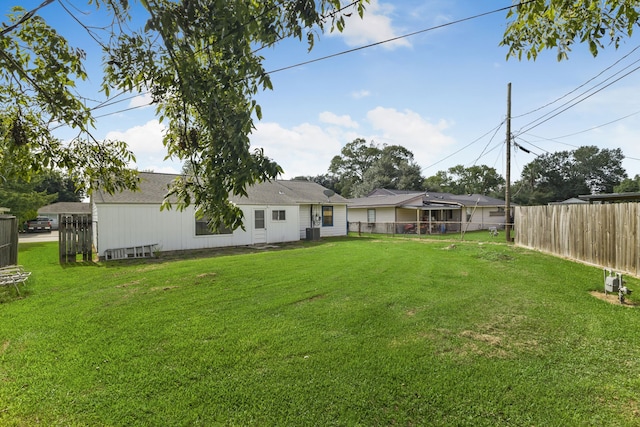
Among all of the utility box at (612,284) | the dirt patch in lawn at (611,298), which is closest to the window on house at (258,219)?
the dirt patch in lawn at (611,298)

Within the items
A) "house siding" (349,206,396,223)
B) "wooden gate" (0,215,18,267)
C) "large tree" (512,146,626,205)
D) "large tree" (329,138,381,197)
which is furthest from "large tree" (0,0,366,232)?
"large tree" (512,146,626,205)

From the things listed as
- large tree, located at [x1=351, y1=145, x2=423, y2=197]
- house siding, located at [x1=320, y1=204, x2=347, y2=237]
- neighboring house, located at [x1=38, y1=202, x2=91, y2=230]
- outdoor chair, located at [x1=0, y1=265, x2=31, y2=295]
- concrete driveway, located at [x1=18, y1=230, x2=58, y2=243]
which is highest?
large tree, located at [x1=351, y1=145, x2=423, y2=197]

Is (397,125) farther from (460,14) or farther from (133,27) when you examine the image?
(133,27)

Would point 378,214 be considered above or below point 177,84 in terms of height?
below

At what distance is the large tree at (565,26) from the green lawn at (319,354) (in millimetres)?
3396

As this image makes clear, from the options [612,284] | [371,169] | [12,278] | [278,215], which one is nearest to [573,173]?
[371,169]

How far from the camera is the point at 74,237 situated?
11.8m

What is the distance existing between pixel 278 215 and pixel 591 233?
13621 millimetres

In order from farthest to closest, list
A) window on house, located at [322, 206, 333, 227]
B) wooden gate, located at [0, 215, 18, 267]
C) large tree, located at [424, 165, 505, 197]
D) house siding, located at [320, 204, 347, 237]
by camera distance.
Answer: large tree, located at [424, 165, 505, 197]
house siding, located at [320, 204, 347, 237]
window on house, located at [322, 206, 333, 227]
wooden gate, located at [0, 215, 18, 267]

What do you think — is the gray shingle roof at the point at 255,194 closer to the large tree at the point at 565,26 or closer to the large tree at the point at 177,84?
the large tree at the point at 177,84

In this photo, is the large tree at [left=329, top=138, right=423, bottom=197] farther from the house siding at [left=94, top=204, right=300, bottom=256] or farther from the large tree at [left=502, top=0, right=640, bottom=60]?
the large tree at [left=502, top=0, right=640, bottom=60]

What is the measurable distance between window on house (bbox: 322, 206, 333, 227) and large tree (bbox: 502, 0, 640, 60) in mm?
17747

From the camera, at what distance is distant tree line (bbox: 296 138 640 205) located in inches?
2058

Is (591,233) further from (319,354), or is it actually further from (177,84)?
(177,84)
